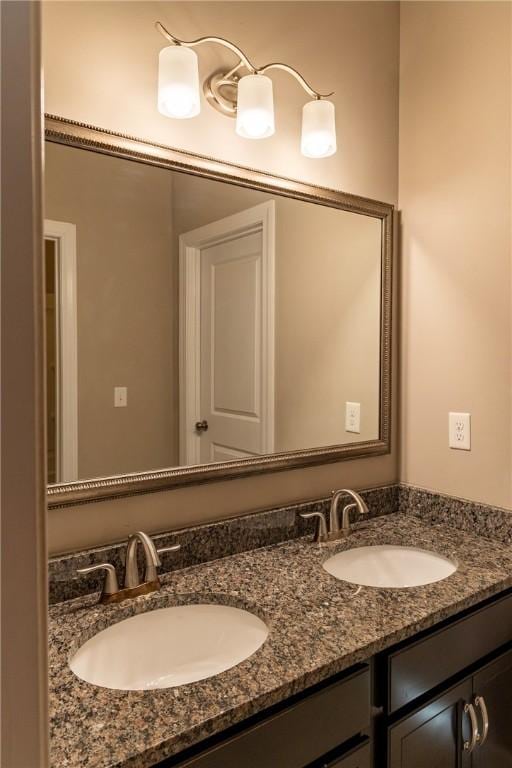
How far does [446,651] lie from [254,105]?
140 centimetres

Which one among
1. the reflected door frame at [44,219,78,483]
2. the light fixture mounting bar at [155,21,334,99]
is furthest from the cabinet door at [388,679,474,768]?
the light fixture mounting bar at [155,21,334,99]

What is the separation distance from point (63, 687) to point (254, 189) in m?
1.27

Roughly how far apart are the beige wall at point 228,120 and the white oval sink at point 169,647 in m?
0.23

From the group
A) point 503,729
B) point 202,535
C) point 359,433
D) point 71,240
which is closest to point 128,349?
point 71,240

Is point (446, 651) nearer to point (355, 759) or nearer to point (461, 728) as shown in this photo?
point (461, 728)

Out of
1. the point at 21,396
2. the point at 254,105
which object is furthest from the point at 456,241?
the point at 21,396

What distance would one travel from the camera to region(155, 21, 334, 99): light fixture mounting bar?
4.43 feet

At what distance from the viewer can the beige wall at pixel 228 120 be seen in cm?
125

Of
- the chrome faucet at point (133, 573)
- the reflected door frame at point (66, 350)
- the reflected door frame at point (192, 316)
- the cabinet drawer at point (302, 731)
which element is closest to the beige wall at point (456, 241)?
the reflected door frame at point (192, 316)

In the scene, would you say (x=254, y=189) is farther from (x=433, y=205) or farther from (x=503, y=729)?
(x=503, y=729)

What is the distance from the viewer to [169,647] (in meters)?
1.17

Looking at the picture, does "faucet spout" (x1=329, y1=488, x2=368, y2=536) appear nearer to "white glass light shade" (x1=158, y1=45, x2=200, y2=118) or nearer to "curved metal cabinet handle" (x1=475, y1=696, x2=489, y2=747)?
"curved metal cabinet handle" (x1=475, y1=696, x2=489, y2=747)

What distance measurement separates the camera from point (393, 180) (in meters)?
1.90

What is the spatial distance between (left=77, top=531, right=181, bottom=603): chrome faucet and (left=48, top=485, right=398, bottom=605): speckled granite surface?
0.04 metres
